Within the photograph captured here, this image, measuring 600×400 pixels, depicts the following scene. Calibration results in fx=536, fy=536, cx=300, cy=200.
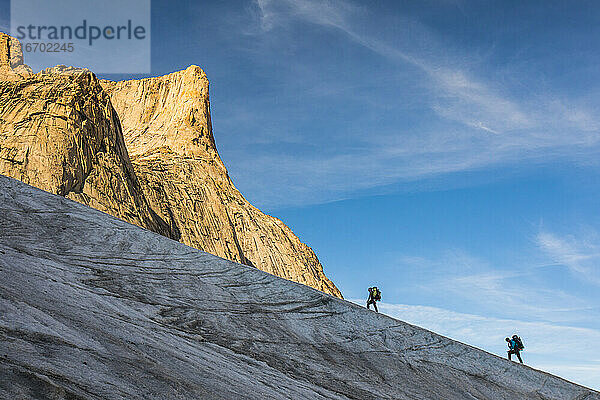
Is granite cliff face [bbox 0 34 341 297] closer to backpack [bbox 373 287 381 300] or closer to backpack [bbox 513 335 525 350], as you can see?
backpack [bbox 373 287 381 300]

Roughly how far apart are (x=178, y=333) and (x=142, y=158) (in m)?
45.3

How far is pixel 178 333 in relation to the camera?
9570 mm

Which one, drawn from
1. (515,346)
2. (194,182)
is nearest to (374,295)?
(515,346)

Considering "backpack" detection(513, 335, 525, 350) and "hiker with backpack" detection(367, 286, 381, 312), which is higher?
"hiker with backpack" detection(367, 286, 381, 312)

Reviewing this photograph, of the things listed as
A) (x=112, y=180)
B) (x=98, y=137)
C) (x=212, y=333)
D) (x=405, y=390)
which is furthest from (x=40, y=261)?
(x=98, y=137)

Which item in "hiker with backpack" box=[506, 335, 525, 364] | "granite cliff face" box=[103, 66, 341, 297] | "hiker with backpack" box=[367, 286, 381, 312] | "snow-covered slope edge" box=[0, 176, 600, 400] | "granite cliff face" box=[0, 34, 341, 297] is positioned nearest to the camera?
"snow-covered slope edge" box=[0, 176, 600, 400]

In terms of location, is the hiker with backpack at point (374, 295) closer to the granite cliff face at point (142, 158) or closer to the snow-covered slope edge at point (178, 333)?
the snow-covered slope edge at point (178, 333)

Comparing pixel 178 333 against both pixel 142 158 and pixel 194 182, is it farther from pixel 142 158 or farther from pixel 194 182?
pixel 142 158

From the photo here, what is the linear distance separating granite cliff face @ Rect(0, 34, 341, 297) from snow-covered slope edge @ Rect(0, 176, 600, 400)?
1451 cm

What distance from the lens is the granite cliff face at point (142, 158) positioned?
3061 cm

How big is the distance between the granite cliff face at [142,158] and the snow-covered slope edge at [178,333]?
14512 mm

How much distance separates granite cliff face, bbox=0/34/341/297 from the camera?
100 feet

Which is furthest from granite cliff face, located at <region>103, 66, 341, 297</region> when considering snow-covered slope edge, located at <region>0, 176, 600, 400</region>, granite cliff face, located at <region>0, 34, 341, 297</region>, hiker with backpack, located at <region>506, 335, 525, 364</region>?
hiker with backpack, located at <region>506, 335, 525, 364</region>

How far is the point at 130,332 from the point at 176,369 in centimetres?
148
